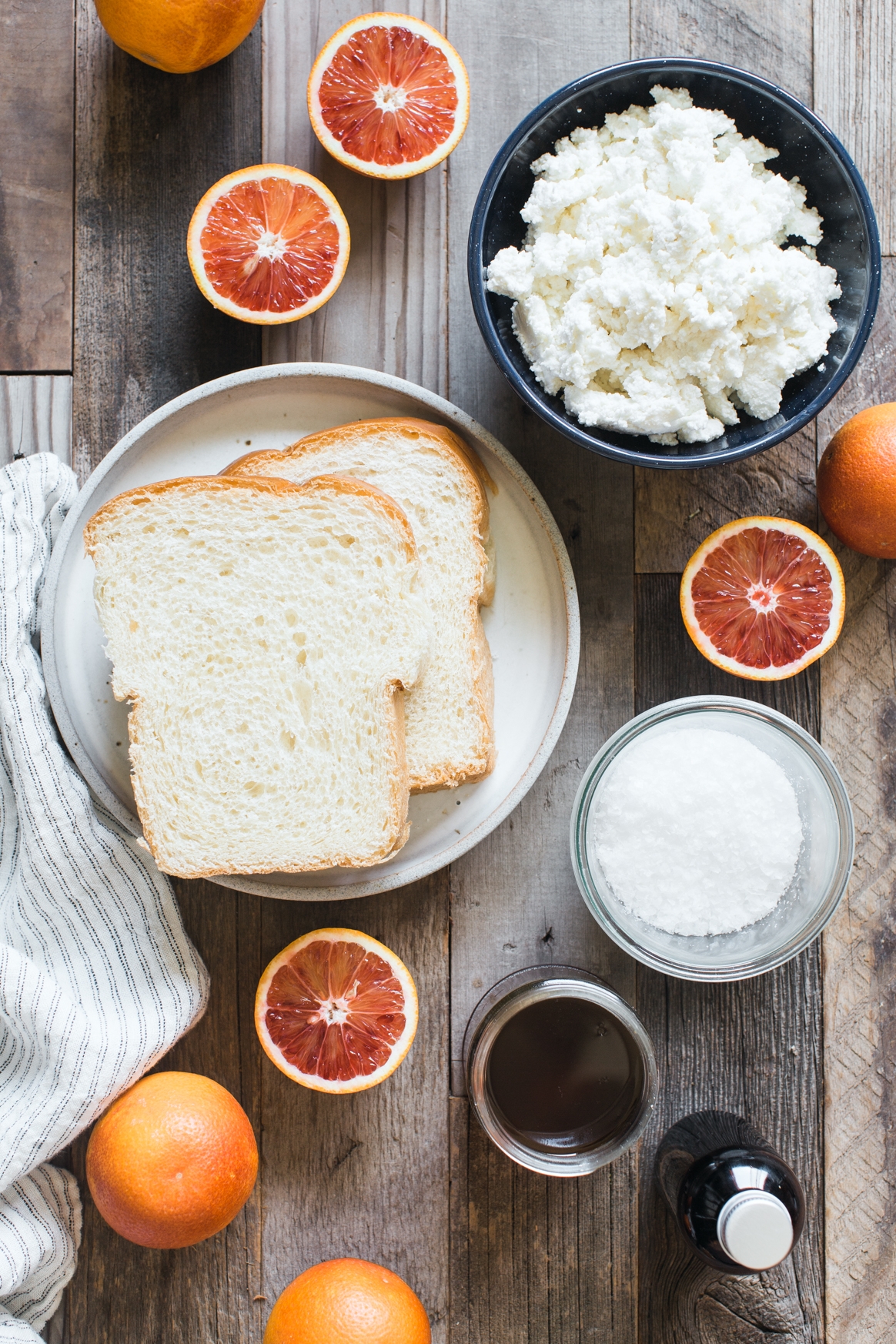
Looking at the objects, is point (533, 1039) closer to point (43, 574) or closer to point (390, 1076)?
point (390, 1076)

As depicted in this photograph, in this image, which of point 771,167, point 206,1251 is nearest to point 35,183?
point 771,167

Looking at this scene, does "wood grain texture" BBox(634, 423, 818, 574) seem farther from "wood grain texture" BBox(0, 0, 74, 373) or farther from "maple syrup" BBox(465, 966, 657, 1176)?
"wood grain texture" BBox(0, 0, 74, 373)

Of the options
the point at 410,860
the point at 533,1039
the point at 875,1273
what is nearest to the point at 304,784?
the point at 410,860

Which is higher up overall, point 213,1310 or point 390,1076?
point 390,1076

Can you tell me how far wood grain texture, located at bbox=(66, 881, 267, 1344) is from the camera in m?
1.38

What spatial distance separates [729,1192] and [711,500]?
95 cm

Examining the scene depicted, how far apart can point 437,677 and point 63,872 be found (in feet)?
1.92

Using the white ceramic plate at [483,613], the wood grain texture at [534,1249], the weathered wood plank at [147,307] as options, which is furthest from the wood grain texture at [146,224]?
the wood grain texture at [534,1249]

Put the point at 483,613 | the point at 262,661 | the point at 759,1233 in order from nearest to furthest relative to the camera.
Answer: the point at 759,1233, the point at 262,661, the point at 483,613

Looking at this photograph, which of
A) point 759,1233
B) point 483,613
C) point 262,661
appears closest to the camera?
point 759,1233

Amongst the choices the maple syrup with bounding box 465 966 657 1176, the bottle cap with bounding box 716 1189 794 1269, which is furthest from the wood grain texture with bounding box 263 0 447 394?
the bottle cap with bounding box 716 1189 794 1269

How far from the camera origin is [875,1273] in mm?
→ 1409

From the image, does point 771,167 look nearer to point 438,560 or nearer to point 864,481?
point 864,481

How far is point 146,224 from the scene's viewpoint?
1.37 metres
